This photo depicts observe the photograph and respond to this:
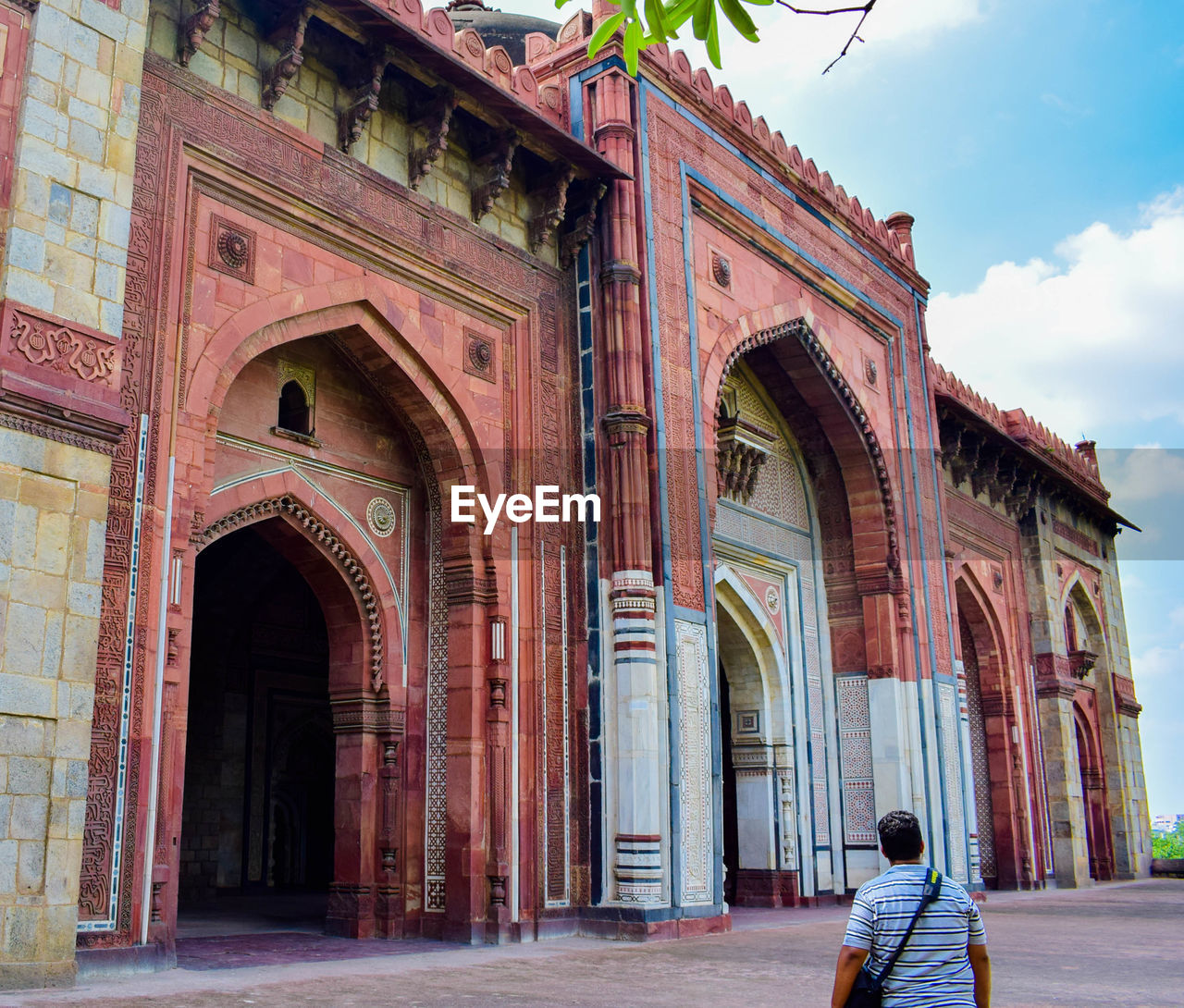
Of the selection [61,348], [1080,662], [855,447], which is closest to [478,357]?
[61,348]

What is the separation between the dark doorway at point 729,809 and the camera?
11586 mm

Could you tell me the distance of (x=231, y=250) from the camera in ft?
22.6

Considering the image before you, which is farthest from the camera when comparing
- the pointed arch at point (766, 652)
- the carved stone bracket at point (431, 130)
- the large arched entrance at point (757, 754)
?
the pointed arch at point (766, 652)

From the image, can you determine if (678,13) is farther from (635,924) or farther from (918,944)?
(635,924)

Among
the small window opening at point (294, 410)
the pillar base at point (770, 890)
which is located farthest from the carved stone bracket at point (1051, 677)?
the small window opening at point (294, 410)

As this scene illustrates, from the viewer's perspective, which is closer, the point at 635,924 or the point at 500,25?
the point at 635,924

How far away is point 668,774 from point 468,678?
1.49 meters

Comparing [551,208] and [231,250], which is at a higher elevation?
[551,208]

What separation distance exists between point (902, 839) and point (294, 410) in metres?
5.83

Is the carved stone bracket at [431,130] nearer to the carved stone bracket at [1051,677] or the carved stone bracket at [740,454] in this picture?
the carved stone bracket at [740,454]

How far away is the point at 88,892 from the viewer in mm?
5375

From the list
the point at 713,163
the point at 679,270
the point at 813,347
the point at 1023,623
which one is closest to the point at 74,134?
the point at 679,270

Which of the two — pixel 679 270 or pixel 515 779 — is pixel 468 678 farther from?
pixel 679 270
